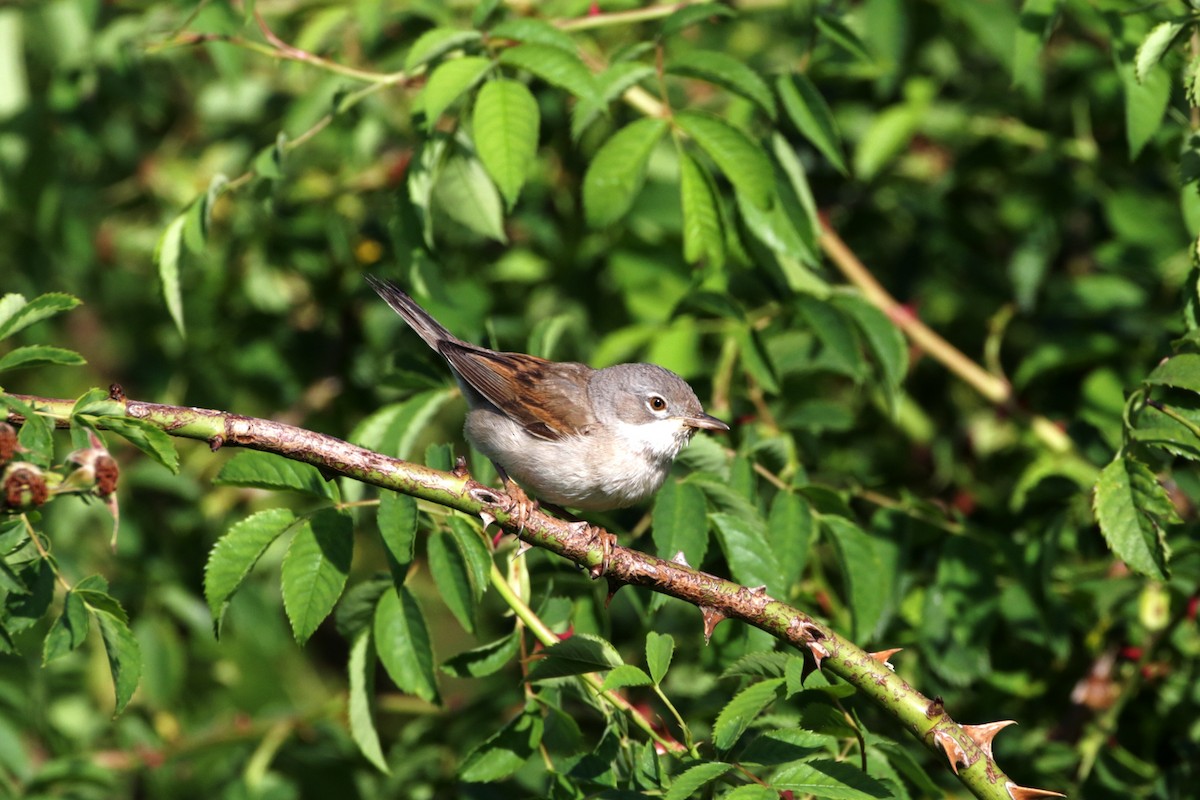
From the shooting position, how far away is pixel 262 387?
504 centimetres

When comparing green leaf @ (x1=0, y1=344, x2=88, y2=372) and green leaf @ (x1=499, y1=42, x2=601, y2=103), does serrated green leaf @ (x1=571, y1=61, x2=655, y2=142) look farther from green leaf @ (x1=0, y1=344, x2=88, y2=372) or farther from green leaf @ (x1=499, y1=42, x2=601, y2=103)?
green leaf @ (x1=0, y1=344, x2=88, y2=372)

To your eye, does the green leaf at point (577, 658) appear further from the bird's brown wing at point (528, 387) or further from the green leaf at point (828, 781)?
the bird's brown wing at point (528, 387)

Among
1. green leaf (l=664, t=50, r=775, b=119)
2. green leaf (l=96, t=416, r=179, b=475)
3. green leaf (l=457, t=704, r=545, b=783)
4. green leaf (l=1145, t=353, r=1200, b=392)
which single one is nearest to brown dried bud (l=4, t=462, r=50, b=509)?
green leaf (l=96, t=416, r=179, b=475)

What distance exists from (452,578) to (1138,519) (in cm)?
160

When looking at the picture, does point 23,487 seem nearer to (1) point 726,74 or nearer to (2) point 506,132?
(2) point 506,132

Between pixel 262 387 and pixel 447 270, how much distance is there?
1.02 m

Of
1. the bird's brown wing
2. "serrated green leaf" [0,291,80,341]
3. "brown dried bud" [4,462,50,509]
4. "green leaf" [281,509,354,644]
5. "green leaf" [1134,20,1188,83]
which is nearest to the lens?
"brown dried bud" [4,462,50,509]

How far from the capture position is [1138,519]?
2.58 m

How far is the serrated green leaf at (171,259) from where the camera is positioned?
327 centimetres

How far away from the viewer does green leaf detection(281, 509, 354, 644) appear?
2.46 metres

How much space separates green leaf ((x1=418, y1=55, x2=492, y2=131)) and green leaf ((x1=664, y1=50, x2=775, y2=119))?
23.0 inches

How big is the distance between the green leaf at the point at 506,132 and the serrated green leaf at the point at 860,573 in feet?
4.15

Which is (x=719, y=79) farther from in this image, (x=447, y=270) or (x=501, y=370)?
(x=447, y=270)

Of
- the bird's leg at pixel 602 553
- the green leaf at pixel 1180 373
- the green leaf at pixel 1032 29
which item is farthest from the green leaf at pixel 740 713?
the green leaf at pixel 1032 29
